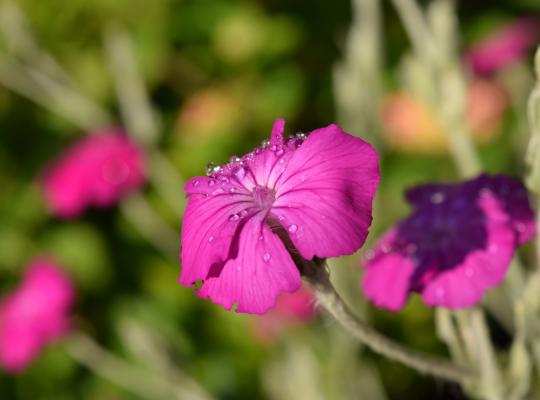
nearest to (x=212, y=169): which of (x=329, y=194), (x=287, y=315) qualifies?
(x=329, y=194)

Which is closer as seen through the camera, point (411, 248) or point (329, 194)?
point (329, 194)

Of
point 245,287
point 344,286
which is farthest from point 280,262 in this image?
point 344,286

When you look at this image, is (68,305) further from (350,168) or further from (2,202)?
(350,168)

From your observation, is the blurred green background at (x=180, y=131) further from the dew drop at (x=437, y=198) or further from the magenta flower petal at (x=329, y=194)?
the magenta flower petal at (x=329, y=194)

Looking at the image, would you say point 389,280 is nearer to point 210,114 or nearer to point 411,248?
point 411,248

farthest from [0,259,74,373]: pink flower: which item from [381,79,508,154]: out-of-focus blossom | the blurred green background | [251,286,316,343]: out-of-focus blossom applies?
[381,79,508,154]: out-of-focus blossom

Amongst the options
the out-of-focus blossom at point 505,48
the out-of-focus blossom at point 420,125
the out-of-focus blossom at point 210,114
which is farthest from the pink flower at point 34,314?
the out-of-focus blossom at point 505,48
